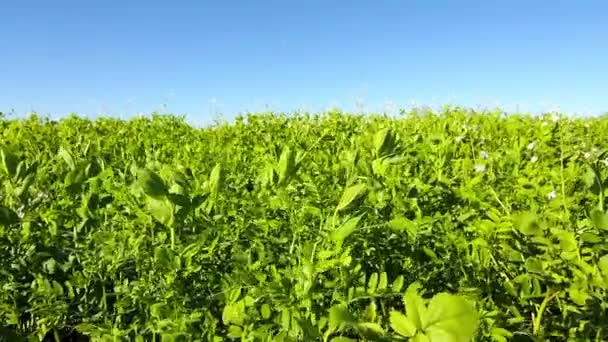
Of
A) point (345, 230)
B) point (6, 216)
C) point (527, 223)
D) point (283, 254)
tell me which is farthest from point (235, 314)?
point (527, 223)

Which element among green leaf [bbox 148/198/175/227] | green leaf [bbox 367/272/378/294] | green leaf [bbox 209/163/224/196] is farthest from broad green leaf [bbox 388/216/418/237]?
green leaf [bbox 148/198/175/227]

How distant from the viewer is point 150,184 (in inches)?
51.3

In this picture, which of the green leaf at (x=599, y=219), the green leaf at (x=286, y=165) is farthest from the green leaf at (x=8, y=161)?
the green leaf at (x=599, y=219)

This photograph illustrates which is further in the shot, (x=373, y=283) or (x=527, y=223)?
(x=527, y=223)

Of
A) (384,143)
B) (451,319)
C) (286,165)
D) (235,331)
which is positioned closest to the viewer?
(451,319)

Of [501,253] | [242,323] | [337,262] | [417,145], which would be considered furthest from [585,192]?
[242,323]

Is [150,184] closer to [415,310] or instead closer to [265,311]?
[265,311]

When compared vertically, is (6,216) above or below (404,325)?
above

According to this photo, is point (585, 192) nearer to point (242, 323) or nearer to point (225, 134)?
point (242, 323)

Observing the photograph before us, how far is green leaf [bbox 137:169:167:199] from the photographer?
4.23 feet

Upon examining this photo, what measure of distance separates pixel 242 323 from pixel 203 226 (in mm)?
434

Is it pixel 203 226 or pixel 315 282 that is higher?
pixel 203 226

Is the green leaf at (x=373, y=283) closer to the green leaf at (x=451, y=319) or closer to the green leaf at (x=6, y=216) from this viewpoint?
the green leaf at (x=451, y=319)

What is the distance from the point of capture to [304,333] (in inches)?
43.7
